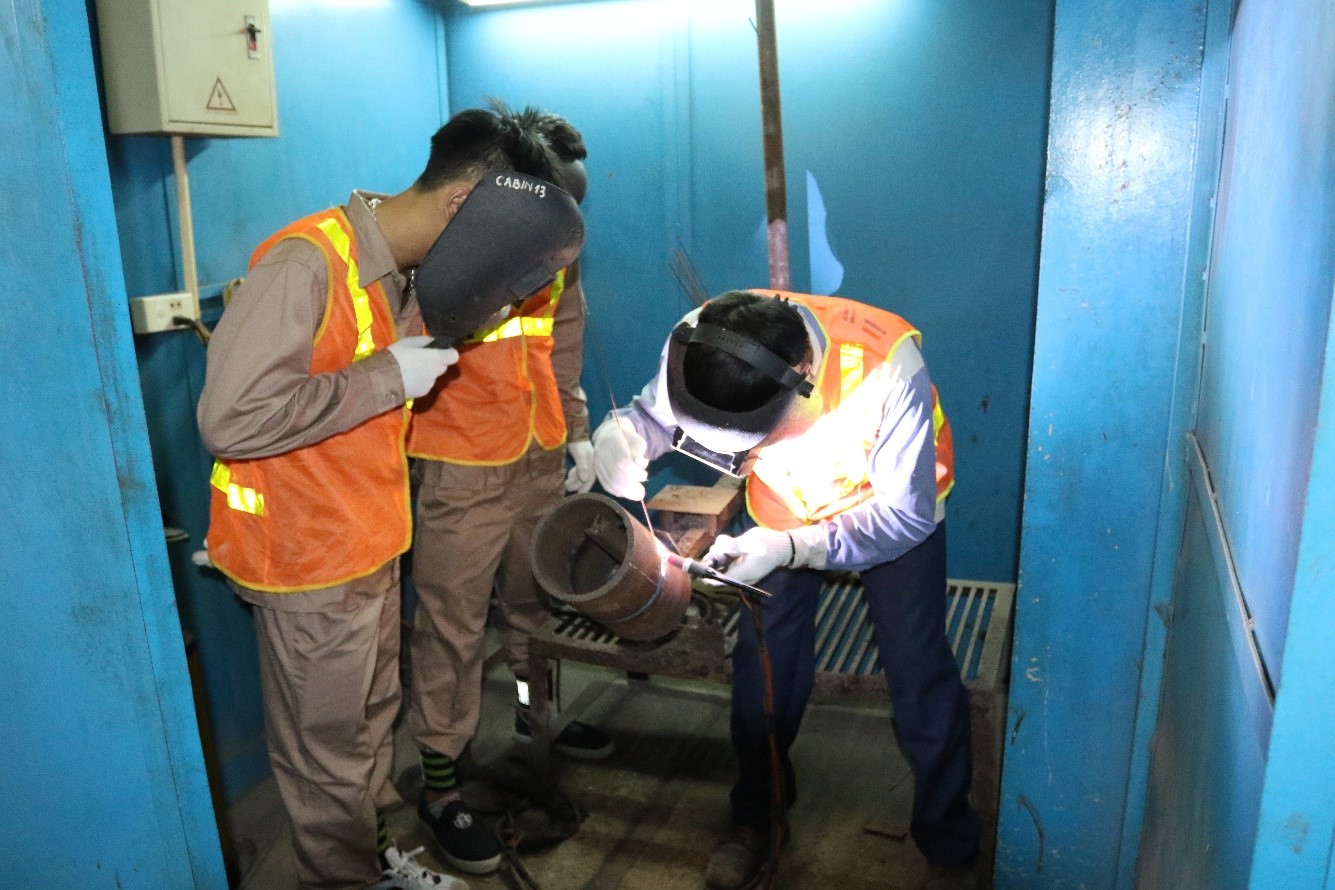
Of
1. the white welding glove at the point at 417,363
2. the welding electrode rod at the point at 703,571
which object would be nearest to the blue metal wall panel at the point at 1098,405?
the welding electrode rod at the point at 703,571

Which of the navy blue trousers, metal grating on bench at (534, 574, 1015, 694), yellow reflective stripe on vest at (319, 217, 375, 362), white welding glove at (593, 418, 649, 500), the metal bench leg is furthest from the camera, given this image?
the metal bench leg

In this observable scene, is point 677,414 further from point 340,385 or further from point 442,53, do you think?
point 442,53

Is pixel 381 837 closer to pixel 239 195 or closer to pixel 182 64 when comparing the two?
pixel 239 195

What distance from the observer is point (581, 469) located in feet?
9.43

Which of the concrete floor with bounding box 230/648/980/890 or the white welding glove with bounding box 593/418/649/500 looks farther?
the concrete floor with bounding box 230/648/980/890

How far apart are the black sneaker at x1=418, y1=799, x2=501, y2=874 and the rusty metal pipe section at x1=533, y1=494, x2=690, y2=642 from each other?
83 centimetres

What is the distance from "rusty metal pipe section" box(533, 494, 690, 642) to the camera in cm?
179

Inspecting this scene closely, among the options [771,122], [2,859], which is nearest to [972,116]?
[771,122]

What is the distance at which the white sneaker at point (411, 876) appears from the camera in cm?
231

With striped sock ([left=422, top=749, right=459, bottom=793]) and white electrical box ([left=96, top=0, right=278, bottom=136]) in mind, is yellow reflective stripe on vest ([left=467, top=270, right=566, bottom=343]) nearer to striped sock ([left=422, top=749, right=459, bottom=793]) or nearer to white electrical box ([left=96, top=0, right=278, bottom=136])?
white electrical box ([left=96, top=0, right=278, bottom=136])

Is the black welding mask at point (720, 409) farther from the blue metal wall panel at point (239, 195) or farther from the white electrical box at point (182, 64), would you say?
the blue metal wall panel at point (239, 195)

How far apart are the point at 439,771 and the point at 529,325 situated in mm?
1154

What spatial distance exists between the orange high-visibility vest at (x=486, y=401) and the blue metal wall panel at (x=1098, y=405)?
1286mm

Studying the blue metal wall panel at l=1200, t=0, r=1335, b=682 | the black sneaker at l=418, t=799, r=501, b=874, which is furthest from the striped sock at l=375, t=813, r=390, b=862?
the blue metal wall panel at l=1200, t=0, r=1335, b=682
